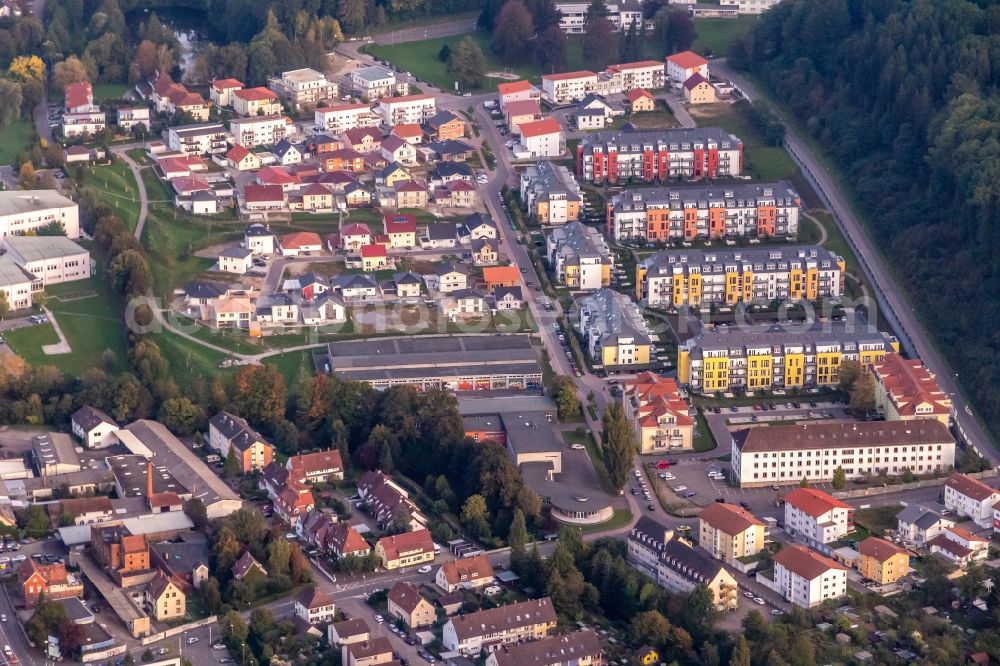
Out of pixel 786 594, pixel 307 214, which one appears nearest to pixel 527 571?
pixel 786 594

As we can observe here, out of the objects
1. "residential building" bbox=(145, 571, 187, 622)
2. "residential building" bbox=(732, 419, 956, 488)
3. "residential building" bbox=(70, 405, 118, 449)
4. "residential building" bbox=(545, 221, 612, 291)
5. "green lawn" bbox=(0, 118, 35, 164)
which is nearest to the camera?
"residential building" bbox=(145, 571, 187, 622)

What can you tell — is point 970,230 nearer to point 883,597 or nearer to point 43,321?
point 883,597

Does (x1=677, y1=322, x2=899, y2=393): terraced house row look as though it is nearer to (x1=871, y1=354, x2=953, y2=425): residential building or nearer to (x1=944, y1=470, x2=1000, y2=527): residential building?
(x1=871, y1=354, x2=953, y2=425): residential building

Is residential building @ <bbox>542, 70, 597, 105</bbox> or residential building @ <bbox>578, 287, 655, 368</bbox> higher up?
residential building @ <bbox>542, 70, 597, 105</bbox>

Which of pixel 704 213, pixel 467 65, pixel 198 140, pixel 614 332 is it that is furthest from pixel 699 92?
pixel 614 332

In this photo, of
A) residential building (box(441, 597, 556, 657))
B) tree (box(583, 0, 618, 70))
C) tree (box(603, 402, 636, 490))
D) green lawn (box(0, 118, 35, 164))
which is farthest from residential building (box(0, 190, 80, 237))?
residential building (box(441, 597, 556, 657))

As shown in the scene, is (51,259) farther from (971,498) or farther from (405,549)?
(971,498)

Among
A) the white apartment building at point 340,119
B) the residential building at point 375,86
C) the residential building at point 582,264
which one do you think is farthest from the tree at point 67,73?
the residential building at point 582,264
